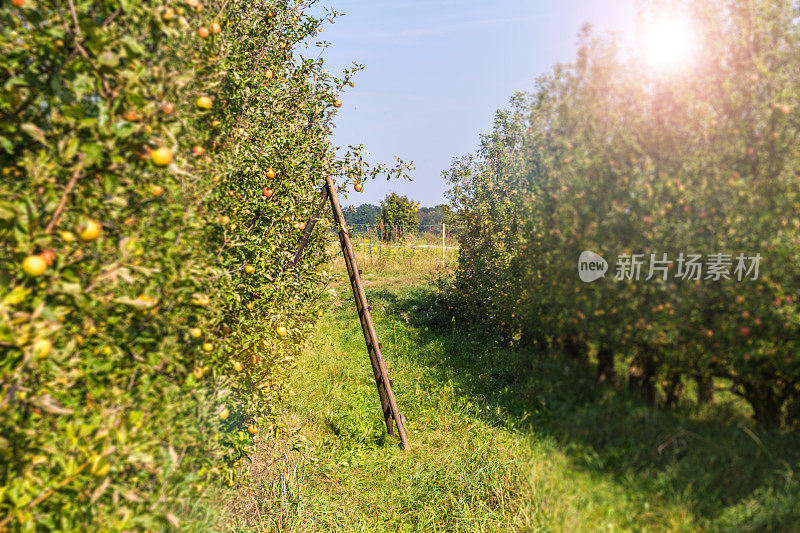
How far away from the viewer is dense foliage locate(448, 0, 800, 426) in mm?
1797

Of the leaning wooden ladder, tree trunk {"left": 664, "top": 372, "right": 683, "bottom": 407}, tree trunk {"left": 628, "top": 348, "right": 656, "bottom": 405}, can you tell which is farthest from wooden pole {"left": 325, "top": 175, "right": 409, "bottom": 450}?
tree trunk {"left": 664, "top": 372, "right": 683, "bottom": 407}

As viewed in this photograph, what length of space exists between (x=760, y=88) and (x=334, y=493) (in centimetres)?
414

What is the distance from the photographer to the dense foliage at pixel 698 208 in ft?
5.90

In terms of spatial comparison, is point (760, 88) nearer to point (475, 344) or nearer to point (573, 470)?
point (573, 470)

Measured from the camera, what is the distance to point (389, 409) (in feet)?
15.6

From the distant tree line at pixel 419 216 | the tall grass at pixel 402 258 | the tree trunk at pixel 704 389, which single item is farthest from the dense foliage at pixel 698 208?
the distant tree line at pixel 419 216

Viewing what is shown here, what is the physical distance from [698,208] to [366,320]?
10.6 feet

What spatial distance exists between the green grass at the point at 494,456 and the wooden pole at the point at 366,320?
346 millimetres

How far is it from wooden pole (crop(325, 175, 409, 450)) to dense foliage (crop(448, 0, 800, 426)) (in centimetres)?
249

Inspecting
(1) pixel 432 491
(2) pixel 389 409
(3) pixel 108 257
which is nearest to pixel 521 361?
(1) pixel 432 491

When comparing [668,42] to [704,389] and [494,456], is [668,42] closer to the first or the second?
[704,389]

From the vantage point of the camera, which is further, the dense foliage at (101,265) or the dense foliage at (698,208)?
the dense foliage at (698,208)

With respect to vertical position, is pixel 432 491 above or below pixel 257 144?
below

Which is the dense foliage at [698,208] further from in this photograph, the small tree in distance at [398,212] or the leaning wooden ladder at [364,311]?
the small tree in distance at [398,212]
